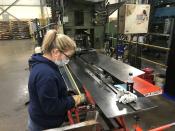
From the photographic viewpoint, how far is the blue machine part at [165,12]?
15.4 ft

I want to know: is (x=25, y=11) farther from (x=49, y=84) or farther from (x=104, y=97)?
(x=49, y=84)

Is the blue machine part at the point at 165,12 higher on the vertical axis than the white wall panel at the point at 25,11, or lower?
lower

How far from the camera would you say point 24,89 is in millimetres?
3926

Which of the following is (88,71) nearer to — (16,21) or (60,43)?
(60,43)

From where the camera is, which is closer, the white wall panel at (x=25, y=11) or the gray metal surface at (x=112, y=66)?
the gray metal surface at (x=112, y=66)

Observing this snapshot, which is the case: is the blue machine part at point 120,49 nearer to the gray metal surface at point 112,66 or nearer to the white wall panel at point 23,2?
the gray metal surface at point 112,66

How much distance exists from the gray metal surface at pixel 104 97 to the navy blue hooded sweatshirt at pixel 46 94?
15.5 inches

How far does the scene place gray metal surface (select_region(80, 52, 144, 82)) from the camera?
2452 mm

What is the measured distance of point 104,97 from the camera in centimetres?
181

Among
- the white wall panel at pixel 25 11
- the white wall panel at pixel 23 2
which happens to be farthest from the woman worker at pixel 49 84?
the white wall panel at pixel 23 2

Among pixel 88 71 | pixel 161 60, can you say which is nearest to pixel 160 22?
pixel 161 60

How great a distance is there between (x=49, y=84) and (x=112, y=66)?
184 centimetres

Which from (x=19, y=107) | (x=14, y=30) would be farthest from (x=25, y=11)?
(x=19, y=107)

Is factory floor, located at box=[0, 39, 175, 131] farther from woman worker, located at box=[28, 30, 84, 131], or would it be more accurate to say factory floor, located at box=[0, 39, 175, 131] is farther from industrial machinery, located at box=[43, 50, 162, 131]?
woman worker, located at box=[28, 30, 84, 131]
